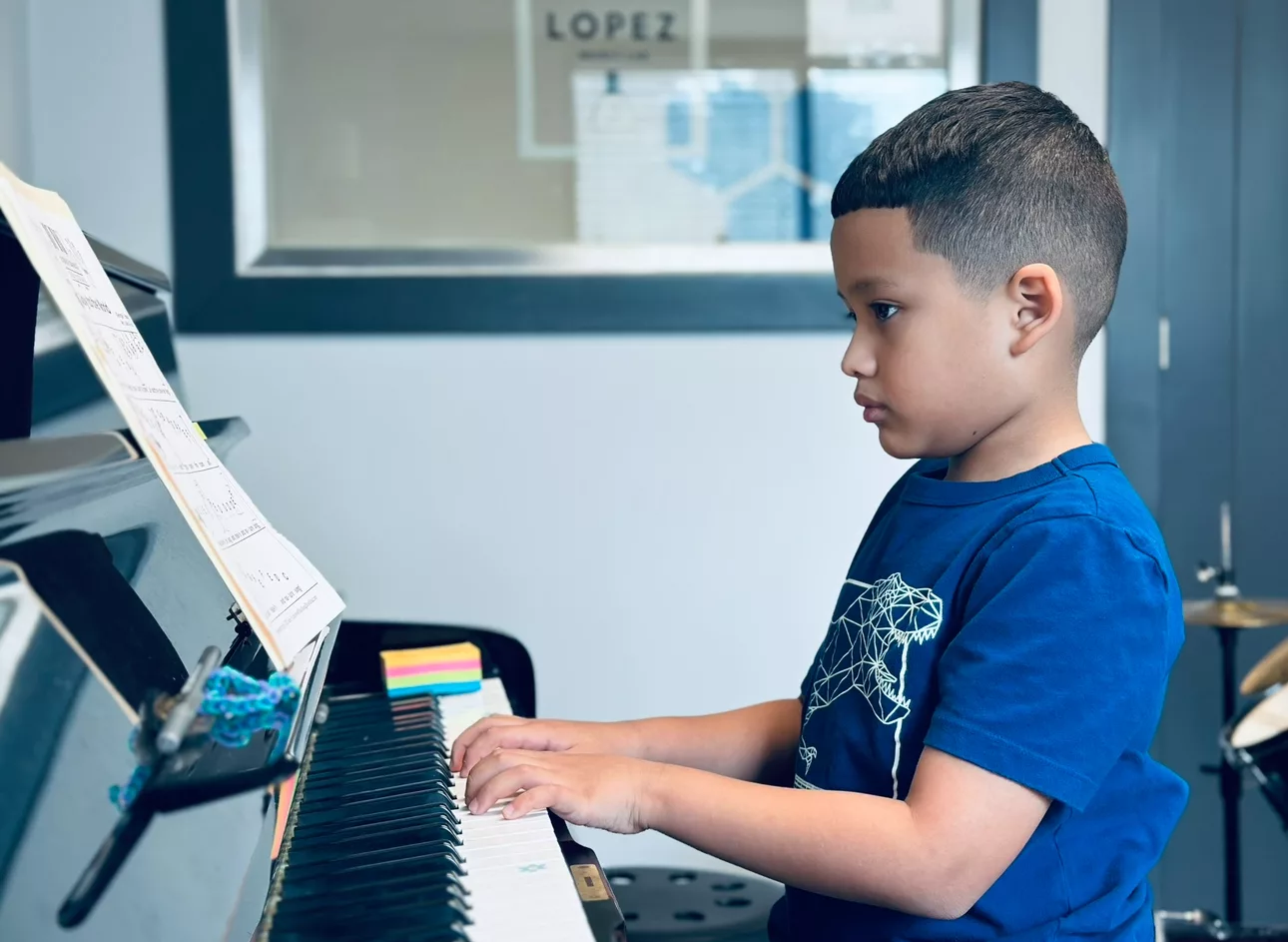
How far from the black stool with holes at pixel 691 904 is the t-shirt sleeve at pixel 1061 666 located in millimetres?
453

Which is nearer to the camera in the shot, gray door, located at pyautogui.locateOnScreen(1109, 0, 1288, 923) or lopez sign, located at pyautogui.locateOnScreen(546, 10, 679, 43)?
lopez sign, located at pyautogui.locateOnScreen(546, 10, 679, 43)

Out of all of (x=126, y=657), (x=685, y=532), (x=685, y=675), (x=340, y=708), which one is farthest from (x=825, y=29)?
(x=126, y=657)

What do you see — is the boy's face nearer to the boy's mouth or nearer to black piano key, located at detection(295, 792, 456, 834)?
the boy's mouth

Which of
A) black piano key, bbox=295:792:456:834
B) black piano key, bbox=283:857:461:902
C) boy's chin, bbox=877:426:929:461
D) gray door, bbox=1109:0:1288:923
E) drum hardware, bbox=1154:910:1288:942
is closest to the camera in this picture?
black piano key, bbox=283:857:461:902

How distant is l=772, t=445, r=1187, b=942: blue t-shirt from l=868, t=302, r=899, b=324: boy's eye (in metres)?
0.15

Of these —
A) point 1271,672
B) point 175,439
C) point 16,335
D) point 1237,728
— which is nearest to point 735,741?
point 175,439

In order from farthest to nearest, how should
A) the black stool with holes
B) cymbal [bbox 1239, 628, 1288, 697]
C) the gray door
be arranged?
the gray door → cymbal [bbox 1239, 628, 1288, 697] → the black stool with holes

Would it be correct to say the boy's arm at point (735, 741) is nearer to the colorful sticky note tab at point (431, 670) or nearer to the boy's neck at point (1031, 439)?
the colorful sticky note tab at point (431, 670)

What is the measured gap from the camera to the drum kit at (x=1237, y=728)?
1565 millimetres

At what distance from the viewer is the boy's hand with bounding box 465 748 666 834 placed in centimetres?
86

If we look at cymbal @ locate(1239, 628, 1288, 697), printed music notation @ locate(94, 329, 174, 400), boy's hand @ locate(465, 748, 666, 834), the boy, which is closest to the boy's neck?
the boy

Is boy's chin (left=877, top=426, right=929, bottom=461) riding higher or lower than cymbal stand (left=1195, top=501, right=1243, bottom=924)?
higher

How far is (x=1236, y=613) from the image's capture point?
1783mm

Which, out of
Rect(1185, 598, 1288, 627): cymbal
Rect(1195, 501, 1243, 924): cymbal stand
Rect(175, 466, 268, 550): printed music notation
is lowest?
Rect(1195, 501, 1243, 924): cymbal stand
